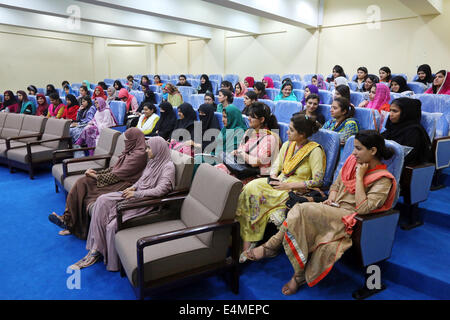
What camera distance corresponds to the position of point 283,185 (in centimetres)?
225

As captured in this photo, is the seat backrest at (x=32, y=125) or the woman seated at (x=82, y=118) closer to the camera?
the seat backrest at (x=32, y=125)

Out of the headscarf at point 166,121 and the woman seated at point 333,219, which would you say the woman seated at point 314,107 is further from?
the headscarf at point 166,121

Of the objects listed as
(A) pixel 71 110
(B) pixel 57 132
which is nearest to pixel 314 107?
(B) pixel 57 132

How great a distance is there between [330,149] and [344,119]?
62 cm

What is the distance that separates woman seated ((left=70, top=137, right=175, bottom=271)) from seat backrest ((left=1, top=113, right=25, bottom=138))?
11.5ft

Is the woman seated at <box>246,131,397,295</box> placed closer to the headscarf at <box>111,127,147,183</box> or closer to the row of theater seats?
the row of theater seats

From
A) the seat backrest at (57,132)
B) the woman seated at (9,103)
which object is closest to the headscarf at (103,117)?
the seat backrest at (57,132)

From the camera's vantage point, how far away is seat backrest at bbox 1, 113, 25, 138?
4.90 metres

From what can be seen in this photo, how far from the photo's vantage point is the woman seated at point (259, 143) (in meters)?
2.65

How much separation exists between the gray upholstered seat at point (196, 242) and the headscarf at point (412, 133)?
147 cm

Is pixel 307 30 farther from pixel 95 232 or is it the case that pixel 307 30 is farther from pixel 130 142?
pixel 95 232

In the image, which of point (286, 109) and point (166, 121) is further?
point (166, 121)

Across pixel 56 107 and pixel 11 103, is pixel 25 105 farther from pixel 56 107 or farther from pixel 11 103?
pixel 56 107

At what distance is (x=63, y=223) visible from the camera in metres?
2.65
